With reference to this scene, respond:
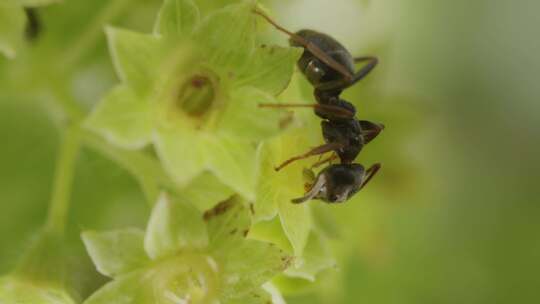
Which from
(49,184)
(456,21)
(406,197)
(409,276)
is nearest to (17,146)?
(49,184)

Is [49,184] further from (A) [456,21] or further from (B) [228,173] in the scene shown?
(A) [456,21]

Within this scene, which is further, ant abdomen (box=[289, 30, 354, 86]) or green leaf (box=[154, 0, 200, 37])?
ant abdomen (box=[289, 30, 354, 86])

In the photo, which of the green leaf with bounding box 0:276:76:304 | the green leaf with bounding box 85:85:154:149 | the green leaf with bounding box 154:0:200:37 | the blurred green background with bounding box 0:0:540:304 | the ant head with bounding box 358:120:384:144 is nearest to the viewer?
the green leaf with bounding box 85:85:154:149

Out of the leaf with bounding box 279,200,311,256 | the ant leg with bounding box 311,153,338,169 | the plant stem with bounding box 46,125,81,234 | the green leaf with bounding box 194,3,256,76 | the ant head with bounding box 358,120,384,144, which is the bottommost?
the plant stem with bounding box 46,125,81,234

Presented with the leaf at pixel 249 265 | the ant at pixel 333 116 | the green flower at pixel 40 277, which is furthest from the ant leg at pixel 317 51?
the green flower at pixel 40 277

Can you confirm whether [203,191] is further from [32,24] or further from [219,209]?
[32,24]

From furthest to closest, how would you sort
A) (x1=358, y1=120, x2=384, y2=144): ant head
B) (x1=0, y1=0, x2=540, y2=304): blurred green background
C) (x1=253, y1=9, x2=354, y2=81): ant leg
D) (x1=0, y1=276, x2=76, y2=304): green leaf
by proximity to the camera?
(x1=0, y1=0, x2=540, y2=304): blurred green background → (x1=358, y1=120, x2=384, y2=144): ant head → (x1=253, y1=9, x2=354, y2=81): ant leg → (x1=0, y1=276, x2=76, y2=304): green leaf

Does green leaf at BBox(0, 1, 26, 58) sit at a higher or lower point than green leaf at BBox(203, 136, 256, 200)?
higher

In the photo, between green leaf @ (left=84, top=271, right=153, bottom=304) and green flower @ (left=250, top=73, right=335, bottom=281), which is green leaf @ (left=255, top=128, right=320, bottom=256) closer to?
green flower @ (left=250, top=73, right=335, bottom=281)

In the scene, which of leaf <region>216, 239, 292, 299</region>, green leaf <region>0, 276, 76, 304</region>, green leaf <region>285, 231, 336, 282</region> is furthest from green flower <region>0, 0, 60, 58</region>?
green leaf <region>285, 231, 336, 282</region>
